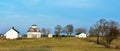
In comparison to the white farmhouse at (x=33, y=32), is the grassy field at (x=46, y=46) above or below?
below

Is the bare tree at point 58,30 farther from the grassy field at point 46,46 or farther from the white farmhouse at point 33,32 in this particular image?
the grassy field at point 46,46

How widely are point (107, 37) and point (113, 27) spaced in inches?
164

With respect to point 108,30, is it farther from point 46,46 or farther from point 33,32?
point 33,32

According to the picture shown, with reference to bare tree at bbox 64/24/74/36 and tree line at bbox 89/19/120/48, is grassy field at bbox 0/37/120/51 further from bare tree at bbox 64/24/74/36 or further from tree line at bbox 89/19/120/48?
bare tree at bbox 64/24/74/36

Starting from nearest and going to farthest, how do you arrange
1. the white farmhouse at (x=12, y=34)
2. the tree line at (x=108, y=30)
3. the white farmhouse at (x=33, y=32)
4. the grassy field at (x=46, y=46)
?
the grassy field at (x=46, y=46) → the tree line at (x=108, y=30) → the white farmhouse at (x=12, y=34) → the white farmhouse at (x=33, y=32)

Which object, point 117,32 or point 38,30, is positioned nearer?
point 117,32

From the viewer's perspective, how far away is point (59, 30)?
7500 inches

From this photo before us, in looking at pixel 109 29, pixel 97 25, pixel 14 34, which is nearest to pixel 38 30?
pixel 14 34

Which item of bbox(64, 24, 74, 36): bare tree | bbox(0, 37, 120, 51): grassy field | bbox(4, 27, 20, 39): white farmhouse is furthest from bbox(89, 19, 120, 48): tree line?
bbox(64, 24, 74, 36): bare tree

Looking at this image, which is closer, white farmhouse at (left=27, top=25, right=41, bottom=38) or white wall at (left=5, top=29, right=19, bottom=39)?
white wall at (left=5, top=29, right=19, bottom=39)

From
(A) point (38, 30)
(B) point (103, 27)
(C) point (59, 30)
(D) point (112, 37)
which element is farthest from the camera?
(C) point (59, 30)

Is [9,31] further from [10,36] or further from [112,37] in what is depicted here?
[112,37]

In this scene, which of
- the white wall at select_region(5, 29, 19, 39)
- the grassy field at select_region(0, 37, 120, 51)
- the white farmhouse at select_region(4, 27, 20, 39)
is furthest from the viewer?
the white wall at select_region(5, 29, 19, 39)

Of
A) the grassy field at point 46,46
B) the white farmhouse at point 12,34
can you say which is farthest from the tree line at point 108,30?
the white farmhouse at point 12,34
